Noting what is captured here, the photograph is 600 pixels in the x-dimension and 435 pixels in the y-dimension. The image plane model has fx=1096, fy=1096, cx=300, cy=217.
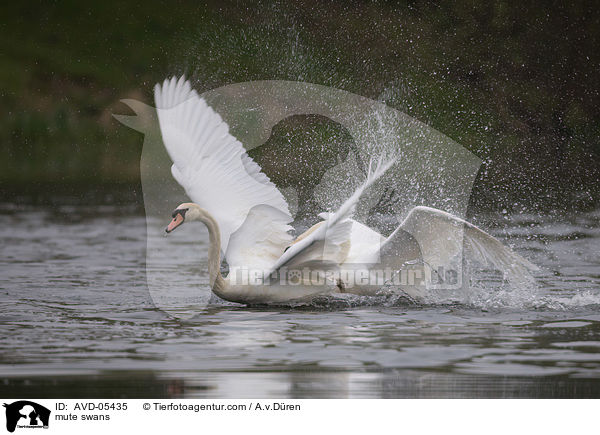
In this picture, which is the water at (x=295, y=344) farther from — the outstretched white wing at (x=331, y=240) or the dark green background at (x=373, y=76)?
the dark green background at (x=373, y=76)

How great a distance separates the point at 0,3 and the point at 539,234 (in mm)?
46249

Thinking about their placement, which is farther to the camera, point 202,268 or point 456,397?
point 202,268

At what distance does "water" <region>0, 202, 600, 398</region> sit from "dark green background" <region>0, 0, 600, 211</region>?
9988 millimetres

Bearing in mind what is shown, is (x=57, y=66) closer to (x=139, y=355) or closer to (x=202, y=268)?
(x=202, y=268)

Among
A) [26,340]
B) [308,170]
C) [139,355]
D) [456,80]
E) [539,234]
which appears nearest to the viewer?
[139,355]

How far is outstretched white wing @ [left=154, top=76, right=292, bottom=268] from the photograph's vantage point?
35.4 feet

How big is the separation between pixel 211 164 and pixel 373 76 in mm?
21466

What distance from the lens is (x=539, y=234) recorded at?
1554 centimetres

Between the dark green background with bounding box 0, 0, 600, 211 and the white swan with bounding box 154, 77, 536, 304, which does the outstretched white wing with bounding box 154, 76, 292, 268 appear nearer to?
the white swan with bounding box 154, 77, 536, 304

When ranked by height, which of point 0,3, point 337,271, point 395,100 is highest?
point 0,3

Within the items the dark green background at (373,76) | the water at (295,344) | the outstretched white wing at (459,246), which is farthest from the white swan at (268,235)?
the dark green background at (373,76)

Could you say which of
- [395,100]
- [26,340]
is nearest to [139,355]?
[26,340]

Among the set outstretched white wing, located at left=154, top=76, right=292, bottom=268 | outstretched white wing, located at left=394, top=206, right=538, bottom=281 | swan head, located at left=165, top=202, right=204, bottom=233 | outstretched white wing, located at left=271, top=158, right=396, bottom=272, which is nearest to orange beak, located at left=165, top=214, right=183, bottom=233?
swan head, located at left=165, top=202, right=204, bottom=233

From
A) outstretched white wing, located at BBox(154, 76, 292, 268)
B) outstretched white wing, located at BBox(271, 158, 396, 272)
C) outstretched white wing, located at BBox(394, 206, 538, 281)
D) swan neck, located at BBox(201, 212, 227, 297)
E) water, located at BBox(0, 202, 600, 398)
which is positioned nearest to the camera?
water, located at BBox(0, 202, 600, 398)
